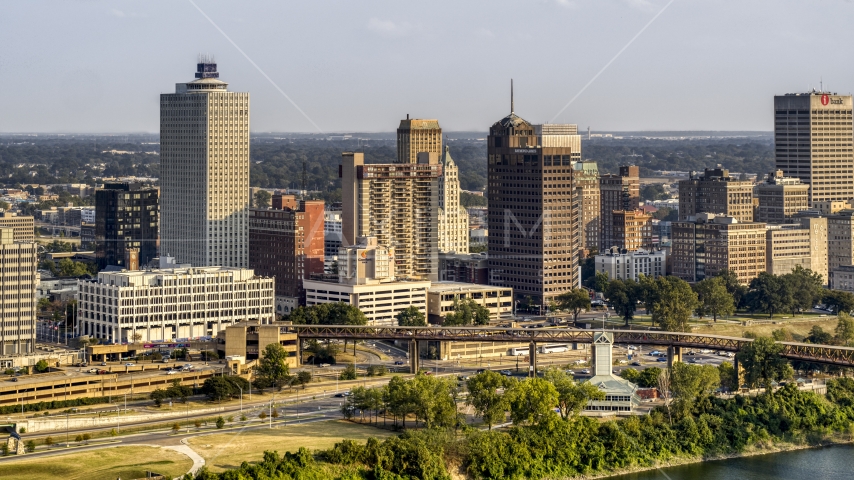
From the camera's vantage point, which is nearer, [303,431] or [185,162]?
[303,431]

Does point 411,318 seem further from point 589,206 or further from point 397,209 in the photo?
point 589,206

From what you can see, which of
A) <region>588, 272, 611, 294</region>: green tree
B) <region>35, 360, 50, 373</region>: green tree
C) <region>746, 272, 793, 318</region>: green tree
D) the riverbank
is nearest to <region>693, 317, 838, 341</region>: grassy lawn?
<region>746, 272, 793, 318</region>: green tree

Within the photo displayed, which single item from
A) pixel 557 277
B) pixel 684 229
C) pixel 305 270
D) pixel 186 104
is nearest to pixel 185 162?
pixel 186 104

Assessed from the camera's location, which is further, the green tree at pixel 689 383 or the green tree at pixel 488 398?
the green tree at pixel 689 383

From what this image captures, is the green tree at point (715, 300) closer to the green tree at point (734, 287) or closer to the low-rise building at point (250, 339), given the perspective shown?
the green tree at point (734, 287)

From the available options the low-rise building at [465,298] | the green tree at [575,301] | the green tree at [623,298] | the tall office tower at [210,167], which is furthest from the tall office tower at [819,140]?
the tall office tower at [210,167]

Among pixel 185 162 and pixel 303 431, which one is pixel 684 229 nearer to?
pixel 185 162
